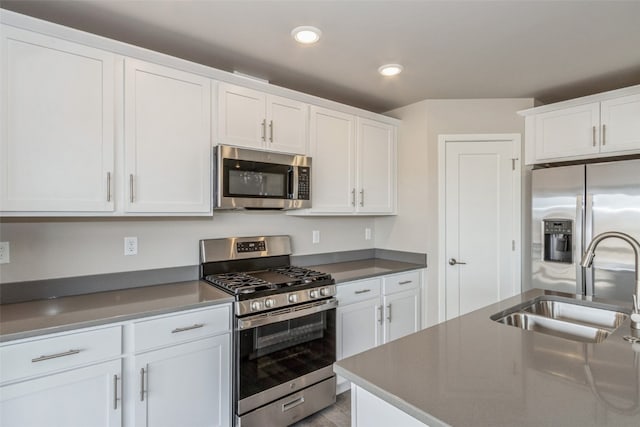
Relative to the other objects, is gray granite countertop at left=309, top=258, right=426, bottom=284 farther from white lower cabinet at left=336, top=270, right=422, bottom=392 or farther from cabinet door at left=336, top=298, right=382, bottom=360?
cabinet door at left=336, top=298, right=382, bottom=360

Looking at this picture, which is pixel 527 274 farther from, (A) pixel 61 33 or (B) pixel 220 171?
(A) pixel 61 33

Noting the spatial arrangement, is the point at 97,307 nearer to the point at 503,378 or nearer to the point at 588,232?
the point at 503,378

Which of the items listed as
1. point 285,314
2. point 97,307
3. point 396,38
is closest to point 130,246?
point 97,307

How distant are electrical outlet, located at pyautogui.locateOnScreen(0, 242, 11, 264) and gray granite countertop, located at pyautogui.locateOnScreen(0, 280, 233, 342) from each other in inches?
9.0

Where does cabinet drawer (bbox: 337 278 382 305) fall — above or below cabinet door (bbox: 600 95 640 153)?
below

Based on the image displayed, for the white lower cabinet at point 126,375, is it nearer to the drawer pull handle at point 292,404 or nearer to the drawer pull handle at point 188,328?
the drawer pull handle at point 188,328

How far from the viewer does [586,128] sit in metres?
2.61

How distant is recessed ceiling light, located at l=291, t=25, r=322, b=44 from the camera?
6.33 feet

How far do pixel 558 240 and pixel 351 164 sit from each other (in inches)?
66.1

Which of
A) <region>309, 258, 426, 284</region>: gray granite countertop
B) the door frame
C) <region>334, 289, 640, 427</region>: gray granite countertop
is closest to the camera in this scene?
<region>334, 289, 640, 427</region>: gray granite countertop

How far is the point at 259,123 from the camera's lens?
2395 mm

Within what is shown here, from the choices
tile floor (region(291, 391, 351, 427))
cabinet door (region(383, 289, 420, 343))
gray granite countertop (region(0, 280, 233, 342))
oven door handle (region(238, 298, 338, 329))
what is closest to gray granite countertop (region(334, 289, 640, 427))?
oven door handle (region(238, 298, 338, 329))

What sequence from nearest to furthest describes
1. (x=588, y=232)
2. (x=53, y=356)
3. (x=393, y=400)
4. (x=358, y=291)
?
(x=393, y=400), (x=53, y=356), (x=588, y=232), (x=358, y=291)

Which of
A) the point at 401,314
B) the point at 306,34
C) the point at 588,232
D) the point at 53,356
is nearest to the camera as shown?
the point at 53,356
